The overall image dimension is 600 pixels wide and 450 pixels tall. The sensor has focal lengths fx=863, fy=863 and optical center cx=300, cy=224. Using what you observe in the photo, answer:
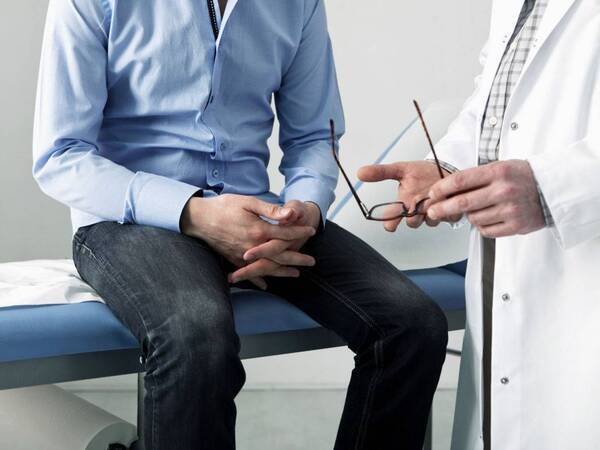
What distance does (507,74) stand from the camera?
5.02ft

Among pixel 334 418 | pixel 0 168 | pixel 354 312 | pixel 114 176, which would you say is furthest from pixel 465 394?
pixel 0 168

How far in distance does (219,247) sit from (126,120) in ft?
1.10

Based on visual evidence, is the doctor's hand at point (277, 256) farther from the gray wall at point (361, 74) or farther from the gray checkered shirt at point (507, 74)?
the gray wall at point (361, 74)

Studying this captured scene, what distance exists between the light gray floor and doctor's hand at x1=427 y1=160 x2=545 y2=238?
4.76ft

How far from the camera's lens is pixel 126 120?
5.55 ft

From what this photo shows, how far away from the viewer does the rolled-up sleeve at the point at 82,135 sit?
5.11 feet

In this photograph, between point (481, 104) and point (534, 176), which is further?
point (481, 104)

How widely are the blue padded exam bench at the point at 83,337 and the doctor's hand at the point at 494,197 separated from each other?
1.50ft

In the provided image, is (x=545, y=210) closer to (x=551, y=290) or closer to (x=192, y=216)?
(x=551, y=290)

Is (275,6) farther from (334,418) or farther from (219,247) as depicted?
(334,418)

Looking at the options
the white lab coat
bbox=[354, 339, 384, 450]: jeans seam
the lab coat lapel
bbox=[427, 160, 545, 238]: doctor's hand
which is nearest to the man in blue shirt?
bbox=[354, 339, 384, 450]: jeans seam

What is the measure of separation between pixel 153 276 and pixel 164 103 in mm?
394

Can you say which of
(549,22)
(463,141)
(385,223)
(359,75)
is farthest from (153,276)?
(359,75)

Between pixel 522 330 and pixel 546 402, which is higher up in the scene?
pixel 522 330
